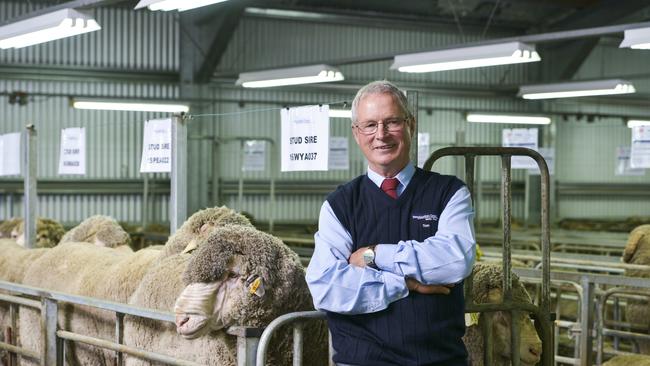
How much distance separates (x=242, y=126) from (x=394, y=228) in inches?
579

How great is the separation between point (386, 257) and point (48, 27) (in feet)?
17.3

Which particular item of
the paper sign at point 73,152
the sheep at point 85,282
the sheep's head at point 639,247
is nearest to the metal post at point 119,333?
the sheep at point 85,282

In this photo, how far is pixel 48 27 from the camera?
298 inches

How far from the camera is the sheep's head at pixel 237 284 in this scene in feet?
13.6

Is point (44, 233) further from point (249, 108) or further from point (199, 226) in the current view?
point (249, 108)

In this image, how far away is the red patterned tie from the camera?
3377 mm

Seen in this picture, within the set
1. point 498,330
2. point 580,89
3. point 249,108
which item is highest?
point 249,108

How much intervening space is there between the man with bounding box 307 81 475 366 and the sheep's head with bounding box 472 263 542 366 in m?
1.35

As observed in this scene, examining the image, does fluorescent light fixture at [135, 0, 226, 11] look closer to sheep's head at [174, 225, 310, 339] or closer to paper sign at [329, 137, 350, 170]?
sheep's head at [174, 225, 310, 339]

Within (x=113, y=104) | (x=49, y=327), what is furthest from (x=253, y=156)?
(x=49, y=327)

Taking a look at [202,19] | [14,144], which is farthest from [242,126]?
[14,144]

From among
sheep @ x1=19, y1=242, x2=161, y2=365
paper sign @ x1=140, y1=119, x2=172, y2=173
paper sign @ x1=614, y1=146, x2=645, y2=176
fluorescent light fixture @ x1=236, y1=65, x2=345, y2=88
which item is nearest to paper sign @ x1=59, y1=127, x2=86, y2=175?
sheep @ x1=19, y1=242, x2=161, y2=365

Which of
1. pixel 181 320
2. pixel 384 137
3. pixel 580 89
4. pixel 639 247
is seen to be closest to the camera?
pixel 384 137

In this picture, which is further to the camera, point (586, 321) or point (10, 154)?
point (10, 154)
